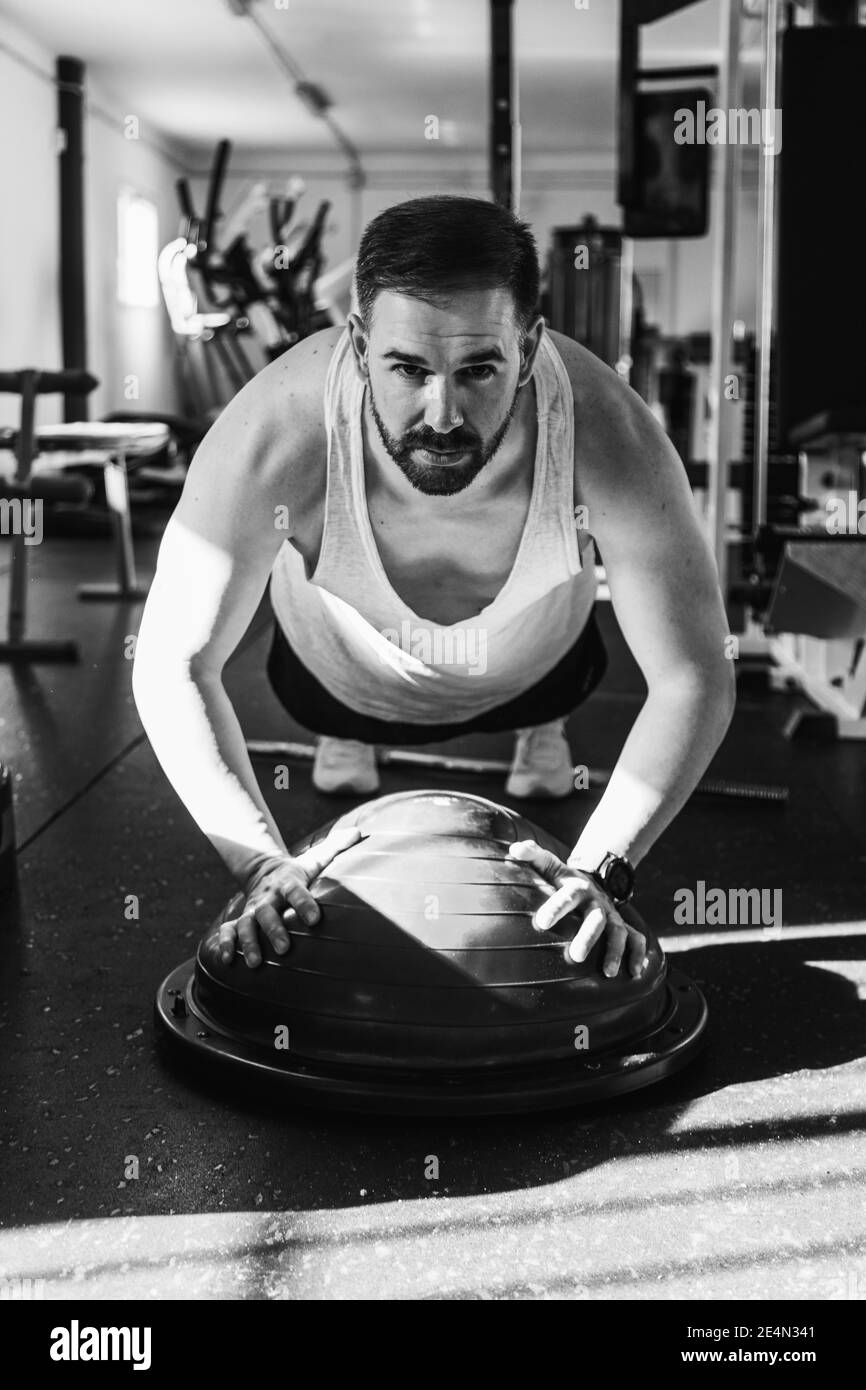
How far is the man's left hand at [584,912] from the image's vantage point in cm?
121

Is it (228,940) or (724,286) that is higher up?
(724,286)

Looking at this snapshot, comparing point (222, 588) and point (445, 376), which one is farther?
point (222, 588)

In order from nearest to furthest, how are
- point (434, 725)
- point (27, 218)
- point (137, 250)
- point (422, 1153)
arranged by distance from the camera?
point (422, 1153), point (434, 725), point (27, 218), point (137, 250)

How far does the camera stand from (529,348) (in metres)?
1.29

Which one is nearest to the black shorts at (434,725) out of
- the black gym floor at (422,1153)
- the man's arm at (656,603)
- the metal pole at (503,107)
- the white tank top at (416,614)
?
the white tank top at (416,614)

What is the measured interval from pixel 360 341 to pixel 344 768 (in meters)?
1.02

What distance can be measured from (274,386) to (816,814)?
126cm

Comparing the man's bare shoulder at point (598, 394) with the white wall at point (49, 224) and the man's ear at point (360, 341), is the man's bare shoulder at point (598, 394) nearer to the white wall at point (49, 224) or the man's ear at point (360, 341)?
the man's ear at point (360, 341)

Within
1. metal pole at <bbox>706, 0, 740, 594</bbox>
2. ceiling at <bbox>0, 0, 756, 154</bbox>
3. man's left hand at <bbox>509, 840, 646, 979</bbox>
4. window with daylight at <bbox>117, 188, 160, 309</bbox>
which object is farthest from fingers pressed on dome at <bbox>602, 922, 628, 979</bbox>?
window with daylight at <bbox>117, 188, 160, 309</bbox>

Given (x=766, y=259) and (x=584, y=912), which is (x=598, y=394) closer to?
(x=584, y=912)

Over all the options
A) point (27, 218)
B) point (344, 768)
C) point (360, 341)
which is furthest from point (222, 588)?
point (27, 218)

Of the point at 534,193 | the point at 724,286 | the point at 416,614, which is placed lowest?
the point at 416,614

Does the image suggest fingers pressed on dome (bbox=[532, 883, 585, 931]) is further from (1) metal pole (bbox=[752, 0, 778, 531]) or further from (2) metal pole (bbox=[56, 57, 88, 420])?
(2) metal pole (bbox=[56, 57, 88, 420])

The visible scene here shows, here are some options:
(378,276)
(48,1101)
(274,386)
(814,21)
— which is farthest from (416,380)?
(814,21)
